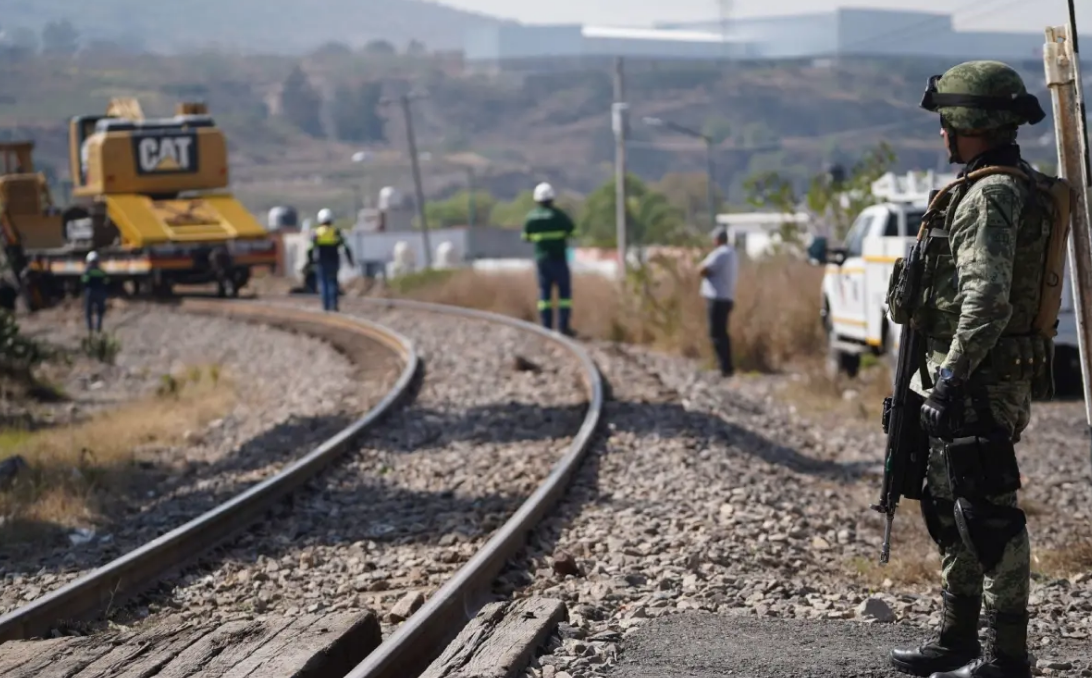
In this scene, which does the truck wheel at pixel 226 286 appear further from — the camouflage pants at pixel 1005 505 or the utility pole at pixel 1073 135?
the camouflage pants at pixel 1005 505

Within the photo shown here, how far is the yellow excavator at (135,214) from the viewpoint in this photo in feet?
103

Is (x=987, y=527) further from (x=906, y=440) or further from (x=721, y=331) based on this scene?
(x=721, y=331)

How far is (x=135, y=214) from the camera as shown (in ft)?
103

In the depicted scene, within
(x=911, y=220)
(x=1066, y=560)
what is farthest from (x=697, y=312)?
(x=1066, y=560)

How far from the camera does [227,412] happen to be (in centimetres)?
1532

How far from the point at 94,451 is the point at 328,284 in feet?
42.0

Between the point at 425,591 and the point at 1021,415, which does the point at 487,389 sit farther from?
the point at 1021,415

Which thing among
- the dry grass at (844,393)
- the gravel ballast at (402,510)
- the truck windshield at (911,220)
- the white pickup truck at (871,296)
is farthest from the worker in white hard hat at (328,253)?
the truck windshield at (911,220)

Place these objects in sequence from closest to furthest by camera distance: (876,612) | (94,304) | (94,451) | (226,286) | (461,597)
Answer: (876,612)
(461,597)
(94,451)
(94,304)
(226,286)

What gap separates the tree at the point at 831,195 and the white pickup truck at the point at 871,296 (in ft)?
25.2

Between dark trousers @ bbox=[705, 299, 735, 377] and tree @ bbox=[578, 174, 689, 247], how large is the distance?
77.9m

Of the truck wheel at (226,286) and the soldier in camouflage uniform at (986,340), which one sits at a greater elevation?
the soldier in camouflage uniform at (986,340)

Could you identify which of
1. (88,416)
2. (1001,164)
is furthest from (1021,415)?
(88,416)

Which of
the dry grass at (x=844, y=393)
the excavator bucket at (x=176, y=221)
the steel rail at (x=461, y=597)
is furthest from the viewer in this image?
the excavator bucket at (x=176, y=221)
